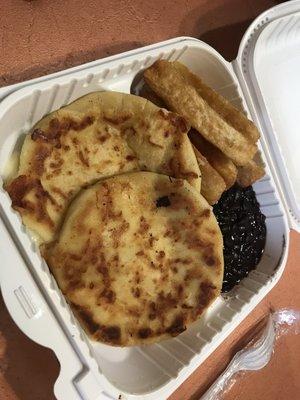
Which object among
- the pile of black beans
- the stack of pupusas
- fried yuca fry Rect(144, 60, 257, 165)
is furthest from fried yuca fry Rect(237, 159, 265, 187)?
the stack of pupusas

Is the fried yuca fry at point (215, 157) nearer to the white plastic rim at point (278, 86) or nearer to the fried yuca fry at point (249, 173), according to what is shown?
the fried yuca fry at point (249, 173)

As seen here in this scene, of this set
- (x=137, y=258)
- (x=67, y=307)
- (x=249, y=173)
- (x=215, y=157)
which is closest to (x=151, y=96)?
(x=215, y=157)

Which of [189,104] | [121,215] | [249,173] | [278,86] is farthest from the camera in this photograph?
[278,86]

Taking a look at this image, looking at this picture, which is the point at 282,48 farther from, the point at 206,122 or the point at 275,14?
the point at 206,122

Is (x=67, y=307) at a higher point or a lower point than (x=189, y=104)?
lower

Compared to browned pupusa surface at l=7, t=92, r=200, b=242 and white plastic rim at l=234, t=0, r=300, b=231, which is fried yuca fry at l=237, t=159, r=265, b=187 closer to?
white plastic rim at l=234, t=0, r=300, b=231

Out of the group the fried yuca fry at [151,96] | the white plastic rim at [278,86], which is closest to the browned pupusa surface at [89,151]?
the fried yuca fry at [151,96]

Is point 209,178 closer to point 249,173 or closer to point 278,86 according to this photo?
point 249,173
